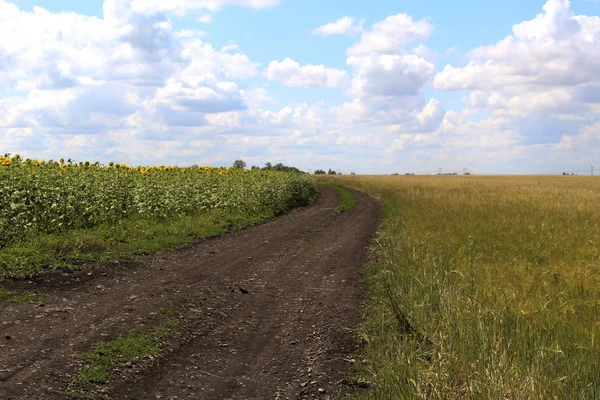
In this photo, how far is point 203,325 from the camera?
8.71 metres

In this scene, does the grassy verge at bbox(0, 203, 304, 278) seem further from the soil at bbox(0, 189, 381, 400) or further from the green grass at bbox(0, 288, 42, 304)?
the green grass at bbox(0, 288, 42, 304)

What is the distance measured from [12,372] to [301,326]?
429cm

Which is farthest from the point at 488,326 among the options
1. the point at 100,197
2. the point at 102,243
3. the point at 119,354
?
the point at 100,197

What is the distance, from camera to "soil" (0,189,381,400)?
6.36 m

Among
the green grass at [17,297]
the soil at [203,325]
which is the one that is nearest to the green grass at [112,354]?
the soil at [203,325]

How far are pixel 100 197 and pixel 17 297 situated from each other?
9.54 metres

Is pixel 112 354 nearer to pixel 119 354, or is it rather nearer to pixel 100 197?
pixel 119 354

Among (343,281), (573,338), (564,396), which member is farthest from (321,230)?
(564,396)

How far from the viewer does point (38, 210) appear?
16.5m

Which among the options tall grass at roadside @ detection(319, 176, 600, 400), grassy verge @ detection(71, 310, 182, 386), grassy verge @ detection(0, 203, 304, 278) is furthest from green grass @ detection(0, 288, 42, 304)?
tall grass at roadside @ detection(319, 176, 600, 400)

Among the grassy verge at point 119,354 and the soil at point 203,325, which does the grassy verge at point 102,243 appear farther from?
the grassy verge at point 119,354

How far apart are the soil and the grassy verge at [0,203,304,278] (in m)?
0.67

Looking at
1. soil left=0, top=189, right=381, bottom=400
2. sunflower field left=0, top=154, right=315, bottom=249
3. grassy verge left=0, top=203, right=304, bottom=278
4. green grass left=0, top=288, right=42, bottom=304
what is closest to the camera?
soil left=0, top=189, right=381, bottom=400

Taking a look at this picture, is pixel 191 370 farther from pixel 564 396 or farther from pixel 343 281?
pixel 343 281
